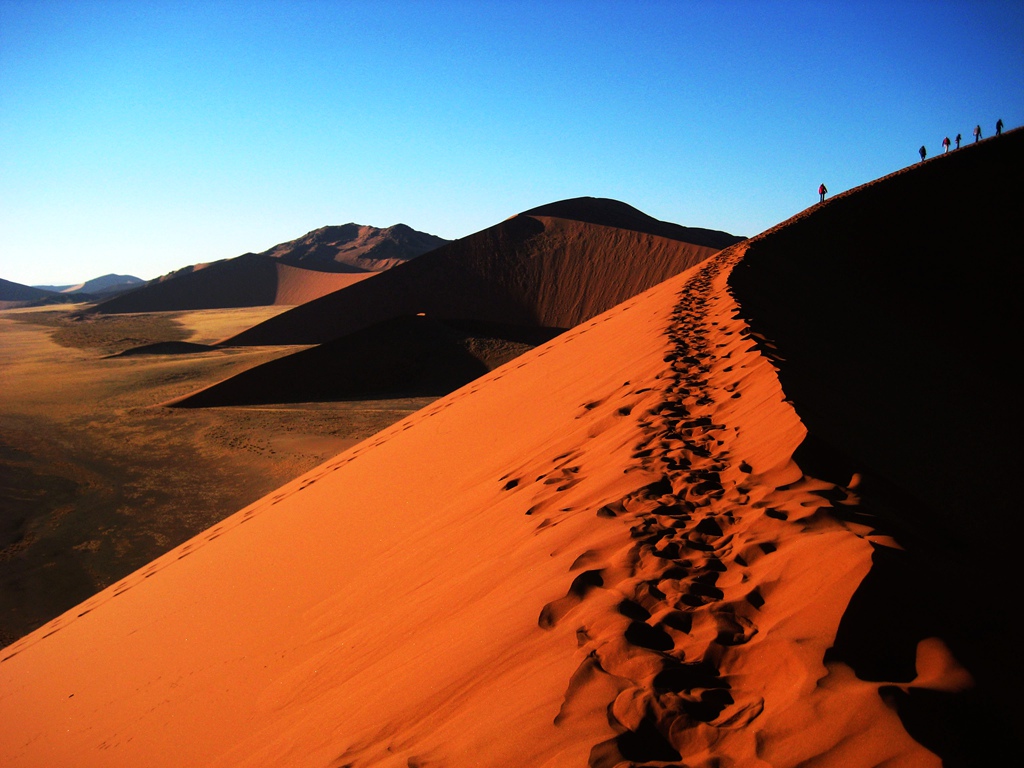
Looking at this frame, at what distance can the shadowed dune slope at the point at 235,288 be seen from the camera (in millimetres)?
65812

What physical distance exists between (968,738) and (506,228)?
33.8m

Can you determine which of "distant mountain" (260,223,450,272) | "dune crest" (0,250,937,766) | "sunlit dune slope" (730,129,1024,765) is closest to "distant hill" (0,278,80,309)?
"distant mountain" (260,223,450,272)

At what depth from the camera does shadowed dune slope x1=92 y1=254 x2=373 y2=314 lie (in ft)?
216

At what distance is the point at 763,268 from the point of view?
1153 centimetres

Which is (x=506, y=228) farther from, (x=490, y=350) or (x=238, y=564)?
(x=238, y=564)

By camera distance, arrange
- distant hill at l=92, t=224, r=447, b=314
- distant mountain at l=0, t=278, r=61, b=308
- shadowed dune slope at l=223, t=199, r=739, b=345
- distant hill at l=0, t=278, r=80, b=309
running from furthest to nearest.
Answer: distant mountain at l=0, t=278, r=61, b=308 < distant hill at l=0, t=278, r=80, b=309 < distant hill at l=92, t=224, r=447, b=314 < shadowed dune slope at l=223, t=199, r=739, b=345

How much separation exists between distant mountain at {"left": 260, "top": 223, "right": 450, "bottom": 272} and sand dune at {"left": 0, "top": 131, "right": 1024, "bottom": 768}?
7365cm

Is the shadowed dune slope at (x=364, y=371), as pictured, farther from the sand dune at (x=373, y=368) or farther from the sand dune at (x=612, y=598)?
the sand dune at (x=612, y=598)

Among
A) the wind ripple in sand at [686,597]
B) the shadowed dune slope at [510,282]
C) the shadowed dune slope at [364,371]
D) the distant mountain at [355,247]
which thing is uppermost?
the distant mountain at [355,247]

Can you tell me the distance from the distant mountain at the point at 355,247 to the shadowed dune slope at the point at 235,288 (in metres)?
5.16

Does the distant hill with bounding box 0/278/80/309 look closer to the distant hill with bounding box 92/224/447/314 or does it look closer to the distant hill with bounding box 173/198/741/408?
the distant hill with bounding box 92/224/447/314

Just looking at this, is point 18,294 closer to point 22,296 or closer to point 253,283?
point 22,296

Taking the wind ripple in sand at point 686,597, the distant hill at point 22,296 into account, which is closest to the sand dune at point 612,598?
the wind ripple in sand at point 686,597

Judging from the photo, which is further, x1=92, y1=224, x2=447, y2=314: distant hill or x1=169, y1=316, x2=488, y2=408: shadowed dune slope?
x1=92, y1=224, x2=447, y2=314: distant hill
